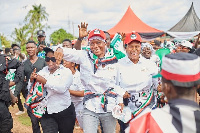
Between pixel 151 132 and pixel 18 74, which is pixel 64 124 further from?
pixel 151 132

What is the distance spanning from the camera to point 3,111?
3957 mm

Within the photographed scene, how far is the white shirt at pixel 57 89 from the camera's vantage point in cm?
375

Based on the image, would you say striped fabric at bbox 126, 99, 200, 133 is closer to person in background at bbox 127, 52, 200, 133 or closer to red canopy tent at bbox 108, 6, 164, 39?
person in background at bbox 127, 52, 200, 133

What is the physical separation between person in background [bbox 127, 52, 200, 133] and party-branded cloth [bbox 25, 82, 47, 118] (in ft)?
8.49

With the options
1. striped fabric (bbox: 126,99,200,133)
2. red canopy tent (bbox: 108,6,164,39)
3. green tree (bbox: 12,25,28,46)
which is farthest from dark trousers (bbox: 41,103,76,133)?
green tree (bbox: 12,25,28,46)

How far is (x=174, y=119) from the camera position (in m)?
1.60

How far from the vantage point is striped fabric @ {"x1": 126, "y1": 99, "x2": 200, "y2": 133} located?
1.56 meters

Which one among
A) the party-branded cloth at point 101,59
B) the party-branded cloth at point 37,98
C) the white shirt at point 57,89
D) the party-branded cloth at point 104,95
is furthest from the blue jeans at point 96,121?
the party-branded cloth at point 37,98

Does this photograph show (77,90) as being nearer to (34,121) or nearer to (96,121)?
(34,121)

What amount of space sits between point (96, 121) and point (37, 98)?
119cm

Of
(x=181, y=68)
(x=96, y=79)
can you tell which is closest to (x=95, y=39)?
(x=96, y=79)

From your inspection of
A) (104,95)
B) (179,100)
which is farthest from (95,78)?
(179,100)

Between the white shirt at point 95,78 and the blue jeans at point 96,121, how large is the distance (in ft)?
0.29

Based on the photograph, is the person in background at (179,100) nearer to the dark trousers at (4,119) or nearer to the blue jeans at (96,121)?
the blue jeans at (96,121)
